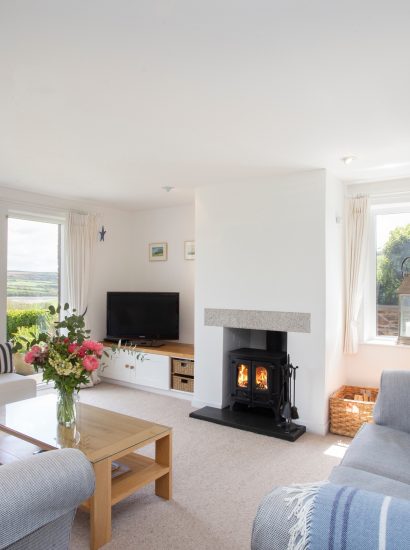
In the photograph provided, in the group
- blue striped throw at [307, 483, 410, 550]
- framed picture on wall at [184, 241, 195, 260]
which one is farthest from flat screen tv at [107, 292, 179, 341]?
blue striped throw at [307, 483, 410, 550]

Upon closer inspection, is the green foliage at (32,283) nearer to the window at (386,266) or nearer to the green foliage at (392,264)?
the window at (386,266)

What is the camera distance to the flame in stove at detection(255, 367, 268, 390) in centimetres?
420

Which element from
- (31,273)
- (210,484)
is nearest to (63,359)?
(210,484)

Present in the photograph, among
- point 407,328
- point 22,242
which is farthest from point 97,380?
point 407,328

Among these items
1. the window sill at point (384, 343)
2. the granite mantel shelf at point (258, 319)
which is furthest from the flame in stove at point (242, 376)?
the window sill at point (384, 343)

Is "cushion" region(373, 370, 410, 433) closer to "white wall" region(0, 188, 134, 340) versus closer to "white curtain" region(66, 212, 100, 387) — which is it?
"white curtain" region(66, 212, 100, 387)

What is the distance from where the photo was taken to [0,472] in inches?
48.2

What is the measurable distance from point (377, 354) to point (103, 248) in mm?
3784

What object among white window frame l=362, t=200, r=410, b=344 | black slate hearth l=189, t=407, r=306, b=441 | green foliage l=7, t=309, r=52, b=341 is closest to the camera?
black slate hearth l=189, t=407, r=306, b=441

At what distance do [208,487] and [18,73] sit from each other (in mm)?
2800

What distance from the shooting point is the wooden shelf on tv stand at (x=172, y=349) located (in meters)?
5.00

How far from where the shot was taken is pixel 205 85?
7.67ft

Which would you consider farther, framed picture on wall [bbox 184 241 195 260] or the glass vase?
framed picture on wall [bbox 184 241 195 260]

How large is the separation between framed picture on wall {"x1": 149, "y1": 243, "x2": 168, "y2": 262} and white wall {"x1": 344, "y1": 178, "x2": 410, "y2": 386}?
2.64 metres
